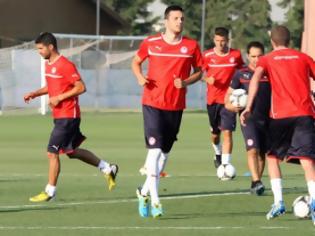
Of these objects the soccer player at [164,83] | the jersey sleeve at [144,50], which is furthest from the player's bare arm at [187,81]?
the jersey sleeve at [144,50]

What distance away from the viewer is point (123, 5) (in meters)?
85.5

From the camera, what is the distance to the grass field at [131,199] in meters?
12.0

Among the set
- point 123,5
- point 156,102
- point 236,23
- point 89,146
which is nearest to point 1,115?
point 89,146

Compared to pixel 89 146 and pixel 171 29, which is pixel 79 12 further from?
pixel 171 29

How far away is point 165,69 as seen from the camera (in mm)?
13297

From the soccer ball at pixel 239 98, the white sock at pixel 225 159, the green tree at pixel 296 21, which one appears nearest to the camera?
the soccer ball at pixel 239 98

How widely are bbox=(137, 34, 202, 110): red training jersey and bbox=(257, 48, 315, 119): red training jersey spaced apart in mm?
1181

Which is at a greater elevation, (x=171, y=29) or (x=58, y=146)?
(x=171, y=29)

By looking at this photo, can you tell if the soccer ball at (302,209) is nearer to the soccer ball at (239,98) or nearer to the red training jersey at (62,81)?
the soccer ball at (239,98)

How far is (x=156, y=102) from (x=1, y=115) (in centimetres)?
2707

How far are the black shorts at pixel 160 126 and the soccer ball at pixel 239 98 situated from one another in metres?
1.45

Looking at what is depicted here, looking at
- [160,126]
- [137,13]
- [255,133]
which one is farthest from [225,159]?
[137,13]

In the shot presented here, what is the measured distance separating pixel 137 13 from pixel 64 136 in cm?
7036

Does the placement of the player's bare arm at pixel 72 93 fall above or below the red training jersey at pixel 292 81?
below
